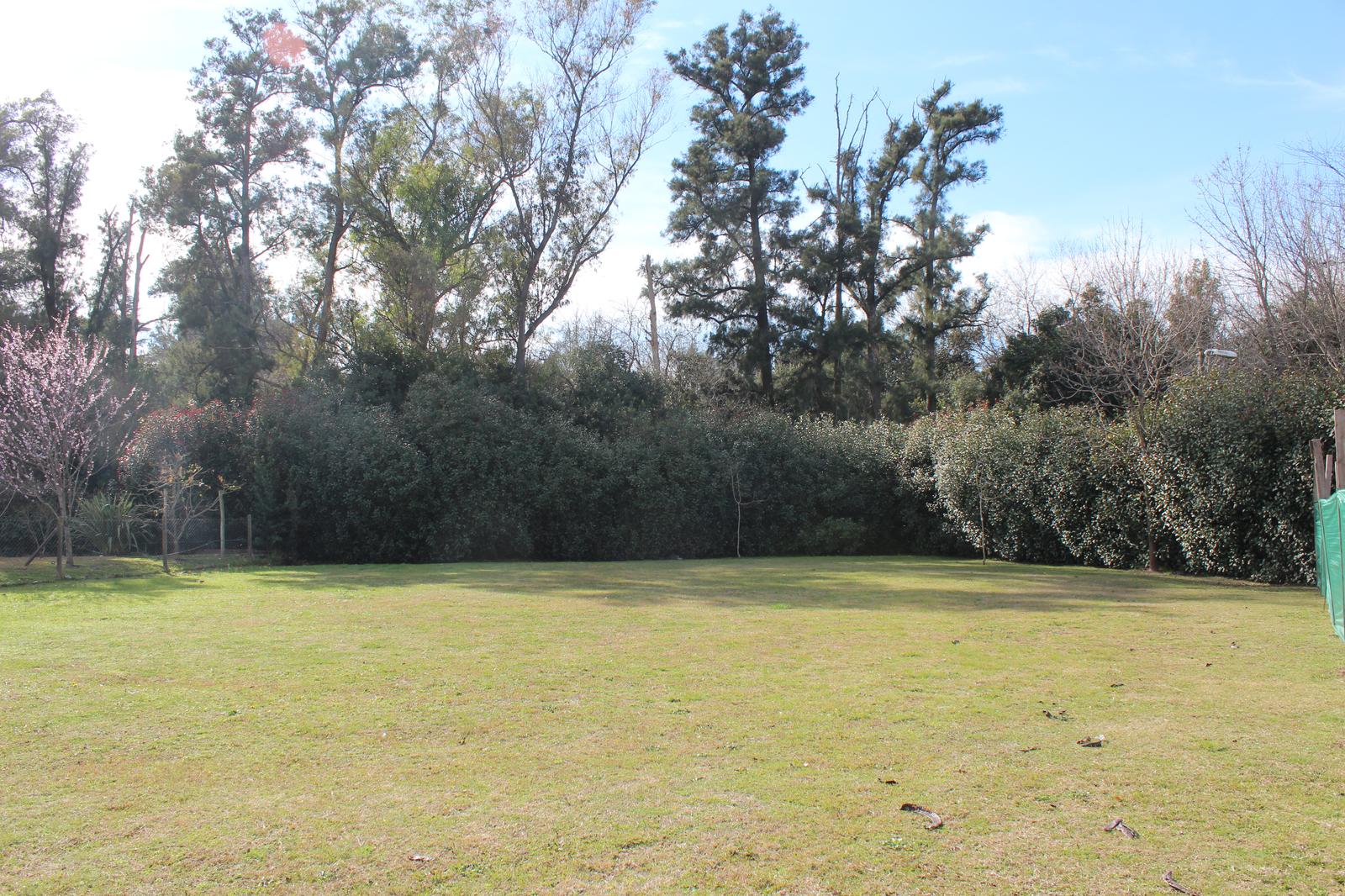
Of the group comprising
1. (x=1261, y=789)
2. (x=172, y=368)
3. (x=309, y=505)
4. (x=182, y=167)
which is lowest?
(x=1261, y=789)

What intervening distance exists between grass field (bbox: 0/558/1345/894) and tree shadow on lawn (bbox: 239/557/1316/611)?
2564 millimetres

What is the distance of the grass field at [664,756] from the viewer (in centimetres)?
369

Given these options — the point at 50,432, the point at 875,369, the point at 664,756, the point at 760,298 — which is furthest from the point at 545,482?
the point at 664,756

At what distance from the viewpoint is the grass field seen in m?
3.69

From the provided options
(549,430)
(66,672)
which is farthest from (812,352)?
(66,672)

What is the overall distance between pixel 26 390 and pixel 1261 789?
18761mm

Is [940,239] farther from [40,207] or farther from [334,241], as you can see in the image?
[40,207]

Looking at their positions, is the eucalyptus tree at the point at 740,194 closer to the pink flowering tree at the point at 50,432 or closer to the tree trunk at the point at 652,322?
the tree trunk at the point at 652,322

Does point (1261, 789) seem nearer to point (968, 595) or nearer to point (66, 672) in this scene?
point (66, 672)

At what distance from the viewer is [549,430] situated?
24.5 metres

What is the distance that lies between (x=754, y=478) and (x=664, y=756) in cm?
2062

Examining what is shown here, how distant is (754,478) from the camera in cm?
2566

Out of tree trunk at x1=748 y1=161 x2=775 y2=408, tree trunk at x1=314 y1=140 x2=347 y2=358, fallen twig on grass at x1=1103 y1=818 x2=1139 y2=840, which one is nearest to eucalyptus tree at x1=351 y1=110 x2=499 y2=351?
tree trunk at x1=314 y1=140 x2=347 y2=358

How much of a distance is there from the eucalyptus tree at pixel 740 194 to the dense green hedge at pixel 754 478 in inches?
252
